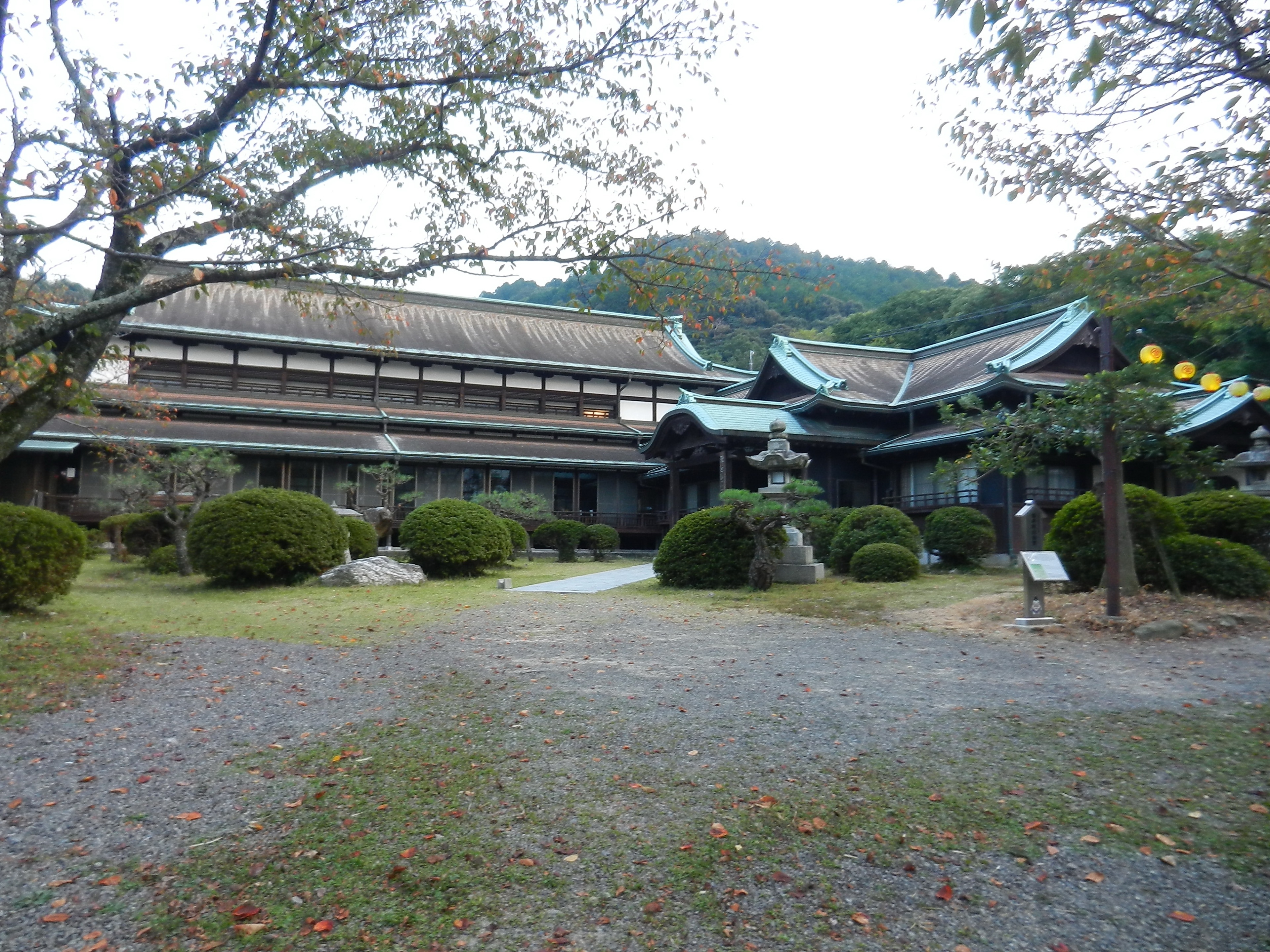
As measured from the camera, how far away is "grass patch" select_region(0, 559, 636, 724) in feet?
23.3

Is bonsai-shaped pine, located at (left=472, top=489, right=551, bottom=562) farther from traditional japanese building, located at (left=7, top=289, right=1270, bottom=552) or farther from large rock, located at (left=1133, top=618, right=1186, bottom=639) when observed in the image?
large rock, located at (left=1133, top=618, right=1186, bottom=639)

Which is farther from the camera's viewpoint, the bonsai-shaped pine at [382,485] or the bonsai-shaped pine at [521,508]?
the bonsai-shaped pine at [382,485]

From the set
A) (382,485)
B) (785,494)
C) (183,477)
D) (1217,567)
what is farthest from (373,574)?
(1217,567)

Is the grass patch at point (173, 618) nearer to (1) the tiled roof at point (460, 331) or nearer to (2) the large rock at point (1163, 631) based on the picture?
(2) the large rock at point (1163, 631)

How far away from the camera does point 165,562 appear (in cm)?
1728

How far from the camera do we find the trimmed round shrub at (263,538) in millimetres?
14281

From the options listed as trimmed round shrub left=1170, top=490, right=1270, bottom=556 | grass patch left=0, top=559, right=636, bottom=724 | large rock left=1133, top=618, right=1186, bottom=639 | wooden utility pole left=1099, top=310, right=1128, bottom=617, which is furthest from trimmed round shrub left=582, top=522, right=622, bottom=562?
large rock left=1133, top=618, right=1186, bottom=639

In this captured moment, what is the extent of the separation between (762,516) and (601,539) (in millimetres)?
11770

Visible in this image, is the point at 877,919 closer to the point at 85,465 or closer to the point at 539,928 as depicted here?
the point at 539,928

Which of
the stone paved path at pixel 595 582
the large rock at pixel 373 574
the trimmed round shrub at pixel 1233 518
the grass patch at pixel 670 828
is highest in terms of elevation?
the trimmed round shrub at pixel 1233 518

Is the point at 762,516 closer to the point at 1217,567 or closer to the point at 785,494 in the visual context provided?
the point at 785,494

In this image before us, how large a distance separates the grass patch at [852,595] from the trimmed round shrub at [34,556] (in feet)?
26.1

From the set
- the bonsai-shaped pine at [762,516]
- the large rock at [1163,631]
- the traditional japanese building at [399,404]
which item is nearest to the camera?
the large rock at [1163,631]

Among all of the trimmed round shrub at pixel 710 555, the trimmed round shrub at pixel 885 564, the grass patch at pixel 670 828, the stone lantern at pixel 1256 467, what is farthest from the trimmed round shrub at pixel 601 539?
the grass patch at pixel 670 828
